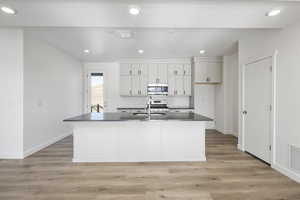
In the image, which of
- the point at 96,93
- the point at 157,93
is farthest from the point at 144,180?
the point at 96,93

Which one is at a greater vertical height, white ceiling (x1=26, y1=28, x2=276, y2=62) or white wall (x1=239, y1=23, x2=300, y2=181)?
white ceiling (x1=26, y1=28, x2=276, y2=62)

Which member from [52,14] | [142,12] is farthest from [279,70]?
[52,14]

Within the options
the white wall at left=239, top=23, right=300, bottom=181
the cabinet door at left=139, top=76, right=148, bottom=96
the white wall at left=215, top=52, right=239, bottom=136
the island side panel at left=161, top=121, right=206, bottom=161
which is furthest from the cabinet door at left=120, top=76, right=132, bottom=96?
the white wall at left=239, top=23, right=300, bottom=181

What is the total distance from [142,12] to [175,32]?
1302mm

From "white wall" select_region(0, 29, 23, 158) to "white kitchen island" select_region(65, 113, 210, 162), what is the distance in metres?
1.18

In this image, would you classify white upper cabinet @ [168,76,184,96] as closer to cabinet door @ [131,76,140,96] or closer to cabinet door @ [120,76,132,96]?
cabinet door @ [131,76,140,96]

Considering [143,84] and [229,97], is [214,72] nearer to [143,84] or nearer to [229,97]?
[229,97]

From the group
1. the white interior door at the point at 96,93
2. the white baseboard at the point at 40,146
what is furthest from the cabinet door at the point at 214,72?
the white baseboard at the point at 40,146

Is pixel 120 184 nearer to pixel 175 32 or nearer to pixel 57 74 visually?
pixel 175 32

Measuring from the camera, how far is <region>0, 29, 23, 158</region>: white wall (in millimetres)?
3191

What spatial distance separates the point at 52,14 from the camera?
227 centimetres

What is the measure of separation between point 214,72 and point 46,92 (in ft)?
16.2

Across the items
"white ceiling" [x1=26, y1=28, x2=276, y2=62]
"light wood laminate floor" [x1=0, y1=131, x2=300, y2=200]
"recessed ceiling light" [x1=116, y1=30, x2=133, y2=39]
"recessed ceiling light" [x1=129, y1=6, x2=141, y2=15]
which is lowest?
"light wood laminate floor" [x1=0, y1=131, x2=300, y2=200]

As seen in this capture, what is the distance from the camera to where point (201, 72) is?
17.9ft
